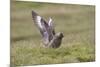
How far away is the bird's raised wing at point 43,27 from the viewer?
7.19ft

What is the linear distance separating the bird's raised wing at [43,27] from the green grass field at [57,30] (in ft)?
0.14

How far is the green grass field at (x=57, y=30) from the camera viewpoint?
212 centimetres

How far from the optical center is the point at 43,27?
2219 millimetres

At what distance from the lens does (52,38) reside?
2.26m

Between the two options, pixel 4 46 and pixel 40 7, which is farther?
pixel 40 7

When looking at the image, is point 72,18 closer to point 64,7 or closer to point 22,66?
point 64,7

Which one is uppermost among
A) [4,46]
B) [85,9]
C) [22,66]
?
[85,9]

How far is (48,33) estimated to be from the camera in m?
2.24

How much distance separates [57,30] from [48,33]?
115mm

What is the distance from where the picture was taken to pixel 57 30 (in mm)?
2273

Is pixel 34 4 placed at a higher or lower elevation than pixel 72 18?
higher

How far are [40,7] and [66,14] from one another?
0.33 m

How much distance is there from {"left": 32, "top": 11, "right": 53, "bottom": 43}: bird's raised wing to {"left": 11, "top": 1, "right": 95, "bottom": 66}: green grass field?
0.04 meters
